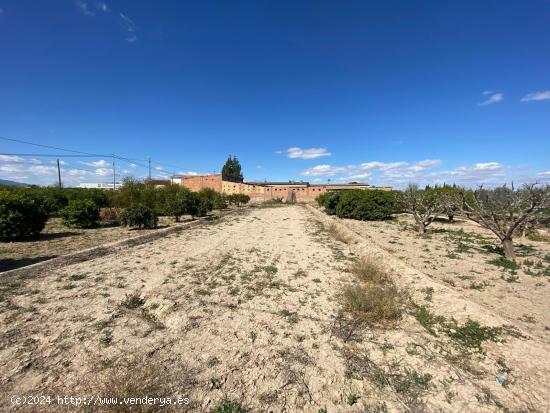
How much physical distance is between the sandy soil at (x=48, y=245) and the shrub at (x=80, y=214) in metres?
0.70

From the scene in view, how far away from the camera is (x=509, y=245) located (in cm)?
843

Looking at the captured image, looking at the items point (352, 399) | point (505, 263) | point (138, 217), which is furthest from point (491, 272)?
point (138, 217)

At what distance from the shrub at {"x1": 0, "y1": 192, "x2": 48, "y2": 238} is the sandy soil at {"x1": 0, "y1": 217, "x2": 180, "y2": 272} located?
1.61ft

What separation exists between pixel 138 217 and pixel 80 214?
2.94m

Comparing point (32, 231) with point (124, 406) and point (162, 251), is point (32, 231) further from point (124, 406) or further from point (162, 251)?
point (124, 406)

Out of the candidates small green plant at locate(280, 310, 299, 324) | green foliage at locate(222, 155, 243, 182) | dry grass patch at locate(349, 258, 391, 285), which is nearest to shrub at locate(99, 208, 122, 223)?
dry grass patch at locate(349, 258, 391, 285)

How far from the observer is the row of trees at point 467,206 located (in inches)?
332

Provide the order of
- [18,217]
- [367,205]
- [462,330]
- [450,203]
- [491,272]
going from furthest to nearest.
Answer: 1. [367,205]
2. [450,203]
3. [18,217]
4. [491,272]
5. [462,330]

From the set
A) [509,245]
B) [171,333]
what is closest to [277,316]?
[171,333]

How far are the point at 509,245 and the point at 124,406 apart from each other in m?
10.8

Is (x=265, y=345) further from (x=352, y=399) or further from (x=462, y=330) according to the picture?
(x=462, y=330)

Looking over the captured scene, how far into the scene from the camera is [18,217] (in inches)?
→ 409

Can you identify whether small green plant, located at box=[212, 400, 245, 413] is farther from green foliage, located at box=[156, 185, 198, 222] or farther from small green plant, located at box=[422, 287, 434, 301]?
green foliage, located at box=[156, 185, 198, 222]

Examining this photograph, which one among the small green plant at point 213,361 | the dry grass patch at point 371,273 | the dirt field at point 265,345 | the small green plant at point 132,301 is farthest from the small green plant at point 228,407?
the dry grass patch at point 371,273
